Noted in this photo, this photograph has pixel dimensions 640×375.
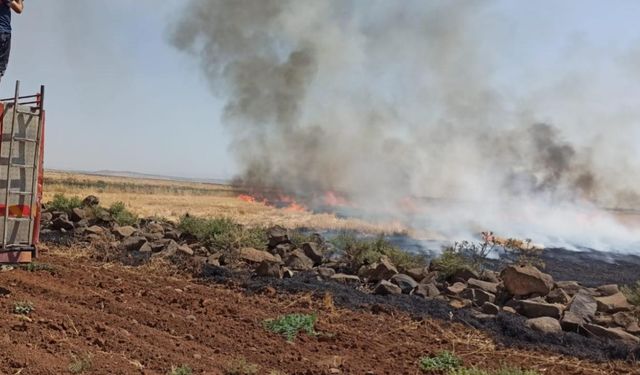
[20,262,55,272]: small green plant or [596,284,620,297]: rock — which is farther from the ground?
[596,284,620,297]: rock

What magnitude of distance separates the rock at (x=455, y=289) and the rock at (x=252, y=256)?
369 centimetres

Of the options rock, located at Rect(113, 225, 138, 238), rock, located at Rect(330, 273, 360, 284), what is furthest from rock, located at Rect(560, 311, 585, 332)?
rock, located at Rect(113, 225, 138, 238)

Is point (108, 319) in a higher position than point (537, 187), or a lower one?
lower

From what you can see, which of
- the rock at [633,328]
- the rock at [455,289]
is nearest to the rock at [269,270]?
the rock at [455,289]

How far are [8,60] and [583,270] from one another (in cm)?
1899

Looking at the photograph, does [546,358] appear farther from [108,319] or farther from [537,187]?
[537,187]

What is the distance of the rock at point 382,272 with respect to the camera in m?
10.9

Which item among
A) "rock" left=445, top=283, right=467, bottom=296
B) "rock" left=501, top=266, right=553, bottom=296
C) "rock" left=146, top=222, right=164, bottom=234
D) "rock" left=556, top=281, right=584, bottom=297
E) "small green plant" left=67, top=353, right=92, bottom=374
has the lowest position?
"small green plant" left=67, top=353, right=92, bottom=374

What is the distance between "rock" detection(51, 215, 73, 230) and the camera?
1556 centimetres

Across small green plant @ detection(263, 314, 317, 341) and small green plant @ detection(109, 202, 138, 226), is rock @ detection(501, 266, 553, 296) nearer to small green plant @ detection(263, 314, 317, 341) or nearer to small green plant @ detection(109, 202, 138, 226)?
small green plant @ detection(263, 314, 317, 341)

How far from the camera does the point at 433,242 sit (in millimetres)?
24469

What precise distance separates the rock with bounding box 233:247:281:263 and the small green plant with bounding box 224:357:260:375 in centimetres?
611

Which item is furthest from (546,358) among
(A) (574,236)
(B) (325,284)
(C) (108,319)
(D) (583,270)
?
(A) (574,236)

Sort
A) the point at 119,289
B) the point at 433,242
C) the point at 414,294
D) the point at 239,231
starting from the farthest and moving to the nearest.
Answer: the point at 433,242, the point at 239,231, the point at 414,294, the point at 119,289
